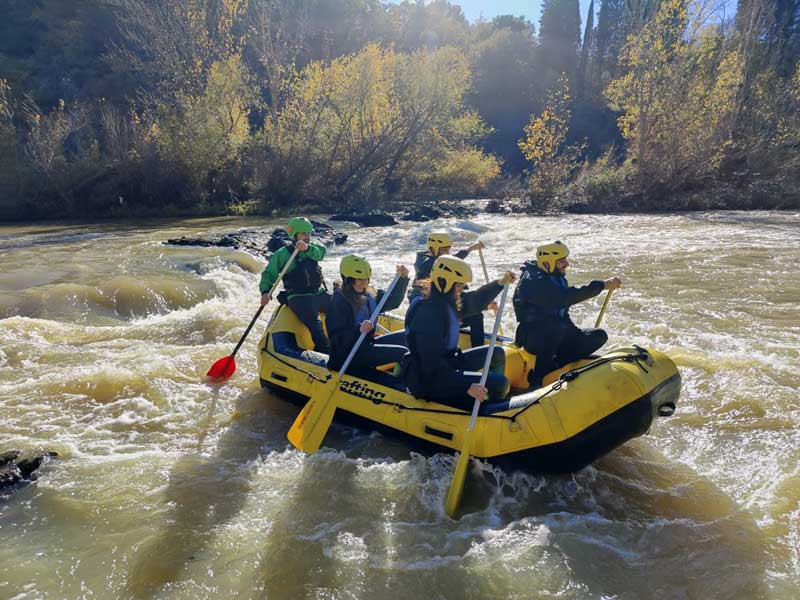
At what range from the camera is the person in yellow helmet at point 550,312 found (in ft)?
14.7

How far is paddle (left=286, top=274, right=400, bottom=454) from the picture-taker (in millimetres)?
4145

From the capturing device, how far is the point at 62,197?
762 inches

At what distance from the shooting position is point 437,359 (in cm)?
385

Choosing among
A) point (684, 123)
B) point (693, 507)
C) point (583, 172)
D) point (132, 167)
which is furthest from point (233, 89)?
point (693, 507)

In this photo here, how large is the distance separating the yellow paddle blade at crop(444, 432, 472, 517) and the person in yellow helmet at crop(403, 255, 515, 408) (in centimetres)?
37

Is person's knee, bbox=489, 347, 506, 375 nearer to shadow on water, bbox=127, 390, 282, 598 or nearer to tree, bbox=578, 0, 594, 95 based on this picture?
shadow on water, bbox=127, 390, 282, 598

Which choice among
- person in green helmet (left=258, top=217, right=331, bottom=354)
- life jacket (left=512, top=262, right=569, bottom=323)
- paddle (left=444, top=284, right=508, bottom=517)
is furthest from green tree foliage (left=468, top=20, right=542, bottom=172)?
paddle (left=444, top=284, right=508, bottom=517)

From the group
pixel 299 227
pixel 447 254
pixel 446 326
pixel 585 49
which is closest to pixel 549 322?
pixel 446 326

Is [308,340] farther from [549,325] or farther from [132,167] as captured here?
[132,167]

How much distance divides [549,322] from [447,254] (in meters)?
1.40

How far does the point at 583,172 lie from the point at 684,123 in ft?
12.6

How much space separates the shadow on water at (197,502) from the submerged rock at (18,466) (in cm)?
91

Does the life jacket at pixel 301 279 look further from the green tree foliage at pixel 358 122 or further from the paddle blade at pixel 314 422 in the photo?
the green tree foliage at pixel 358 122

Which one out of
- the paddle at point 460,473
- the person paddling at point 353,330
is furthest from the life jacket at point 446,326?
the person paddling at point 353,330
